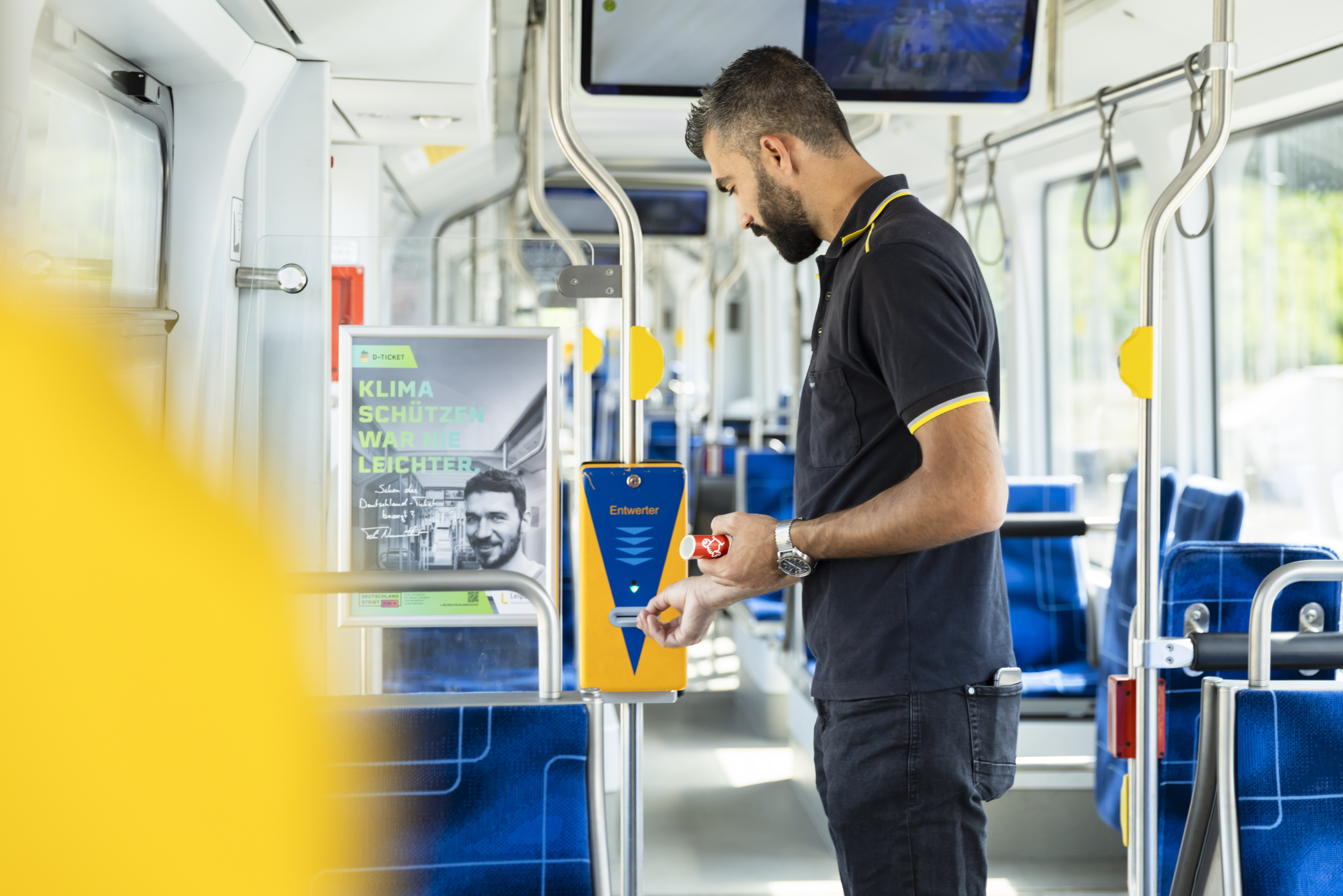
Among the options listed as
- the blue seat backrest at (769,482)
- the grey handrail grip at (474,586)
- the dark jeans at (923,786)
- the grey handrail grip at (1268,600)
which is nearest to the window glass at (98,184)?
the grey handrail grip at (474,586)

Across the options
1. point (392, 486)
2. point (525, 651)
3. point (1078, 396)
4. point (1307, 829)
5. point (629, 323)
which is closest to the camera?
point (1307, 829)

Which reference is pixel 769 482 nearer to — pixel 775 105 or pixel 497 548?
pixel 497 548

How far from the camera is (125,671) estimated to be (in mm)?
274

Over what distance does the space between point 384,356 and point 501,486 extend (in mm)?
317

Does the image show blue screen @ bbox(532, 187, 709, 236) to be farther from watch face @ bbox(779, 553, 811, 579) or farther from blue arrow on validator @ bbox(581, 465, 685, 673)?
watch face @ bbox(779, 553, 811, 579)

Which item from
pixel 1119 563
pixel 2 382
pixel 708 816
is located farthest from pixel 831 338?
pixel 708 816

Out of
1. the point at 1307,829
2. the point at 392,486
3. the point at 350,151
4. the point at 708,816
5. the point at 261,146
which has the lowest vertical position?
the point at 708,816

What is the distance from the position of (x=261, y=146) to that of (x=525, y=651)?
1.25m

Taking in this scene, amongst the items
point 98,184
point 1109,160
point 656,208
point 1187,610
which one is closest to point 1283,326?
point 1109,160

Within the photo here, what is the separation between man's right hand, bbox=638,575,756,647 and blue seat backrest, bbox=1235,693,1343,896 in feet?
2.55

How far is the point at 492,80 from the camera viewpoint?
4.04m

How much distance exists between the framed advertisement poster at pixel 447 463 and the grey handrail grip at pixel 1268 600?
1.14 m

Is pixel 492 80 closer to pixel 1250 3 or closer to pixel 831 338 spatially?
pixel 1250 3

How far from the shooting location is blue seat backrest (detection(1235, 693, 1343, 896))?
1572 millimetres
